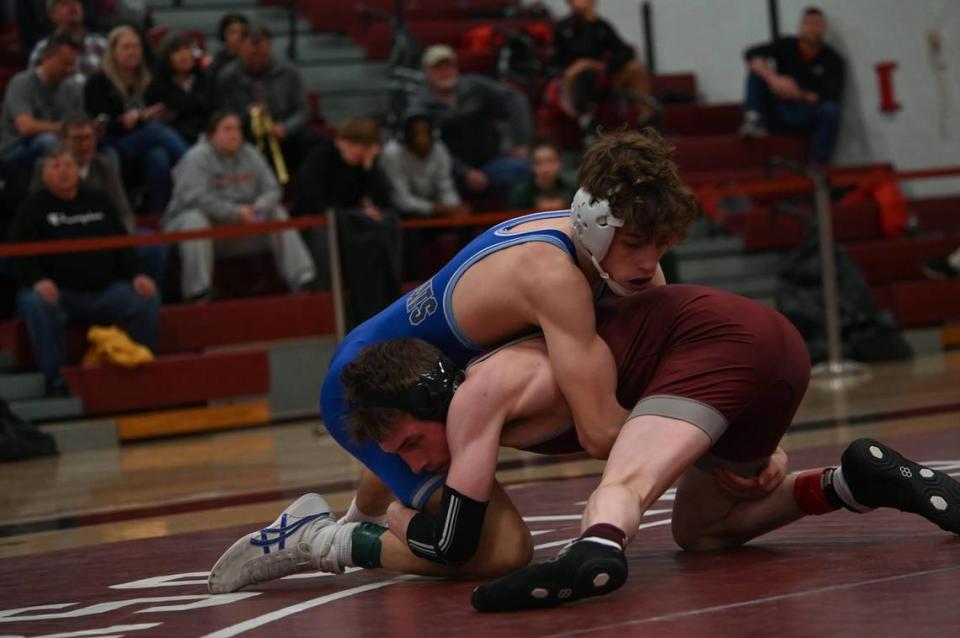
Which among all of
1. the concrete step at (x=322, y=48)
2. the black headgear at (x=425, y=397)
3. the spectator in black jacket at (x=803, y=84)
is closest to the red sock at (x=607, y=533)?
the black headgear at (x=425, y=397)

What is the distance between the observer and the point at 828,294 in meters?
9.14

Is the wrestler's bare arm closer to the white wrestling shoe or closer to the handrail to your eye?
the white wrestling shoe

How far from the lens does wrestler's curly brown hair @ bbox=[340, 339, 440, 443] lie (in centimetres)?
357

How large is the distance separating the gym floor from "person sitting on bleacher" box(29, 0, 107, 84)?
145 inches

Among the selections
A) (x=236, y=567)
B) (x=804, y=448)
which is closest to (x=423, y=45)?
(x=804, y=448)

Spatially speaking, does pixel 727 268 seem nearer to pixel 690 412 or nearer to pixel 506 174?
pixel 506 174

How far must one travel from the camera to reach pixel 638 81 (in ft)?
38.3

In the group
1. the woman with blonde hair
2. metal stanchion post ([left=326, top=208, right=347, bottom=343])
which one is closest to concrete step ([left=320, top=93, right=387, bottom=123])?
the woman with blonde hair

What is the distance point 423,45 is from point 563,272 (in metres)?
9.20

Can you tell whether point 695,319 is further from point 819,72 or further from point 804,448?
point 819,72

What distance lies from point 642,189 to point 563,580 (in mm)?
897

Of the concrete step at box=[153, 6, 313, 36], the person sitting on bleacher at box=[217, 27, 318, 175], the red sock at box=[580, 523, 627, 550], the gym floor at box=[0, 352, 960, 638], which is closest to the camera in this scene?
the gym floor at box=[0, 352, 960, 638]

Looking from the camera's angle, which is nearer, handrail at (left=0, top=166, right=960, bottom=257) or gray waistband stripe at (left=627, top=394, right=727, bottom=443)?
gray waistband stripe at (left=627, top=394, right=727, bottom=443)

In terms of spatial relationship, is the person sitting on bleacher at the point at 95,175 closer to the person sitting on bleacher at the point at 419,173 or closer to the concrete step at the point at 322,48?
the person sitting on bleacher at the point at 419,173
